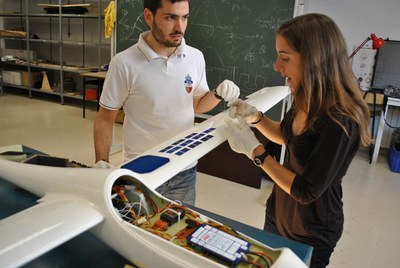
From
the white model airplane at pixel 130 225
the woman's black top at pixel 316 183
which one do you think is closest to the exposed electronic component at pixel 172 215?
the white model airplane at pixel 130 225

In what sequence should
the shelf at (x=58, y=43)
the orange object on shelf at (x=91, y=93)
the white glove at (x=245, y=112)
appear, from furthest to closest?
the shelf at (x=58, y=43) < the orange object on shelf at (x=91, y=93) < the white glove at (x=245, y=112)

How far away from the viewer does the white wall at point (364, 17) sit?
4.63m

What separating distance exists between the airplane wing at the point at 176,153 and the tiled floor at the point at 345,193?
57.4 inches

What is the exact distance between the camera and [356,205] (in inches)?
133

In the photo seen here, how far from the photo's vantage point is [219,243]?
947 mm

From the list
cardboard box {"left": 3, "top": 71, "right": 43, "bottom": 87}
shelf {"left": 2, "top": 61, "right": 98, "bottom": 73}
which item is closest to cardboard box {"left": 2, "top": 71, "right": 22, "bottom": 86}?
cardboard box {"left": 3, "top": 71, "right": 43, "bottom": 87}

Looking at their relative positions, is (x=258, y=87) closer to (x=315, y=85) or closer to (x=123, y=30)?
(x=123, y=30)

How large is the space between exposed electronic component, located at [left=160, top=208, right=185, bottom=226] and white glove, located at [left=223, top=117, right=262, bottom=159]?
58cm

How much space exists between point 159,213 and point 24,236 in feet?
1.32

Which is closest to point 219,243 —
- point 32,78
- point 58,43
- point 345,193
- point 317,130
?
point 317,130

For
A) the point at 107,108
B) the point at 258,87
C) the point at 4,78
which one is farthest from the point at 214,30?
the point at 4,78

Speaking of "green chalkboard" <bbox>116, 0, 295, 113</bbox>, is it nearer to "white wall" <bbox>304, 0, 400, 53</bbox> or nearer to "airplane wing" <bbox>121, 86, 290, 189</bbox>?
"airplane wing" <bbox>121, 86, 290, 189</bbox>

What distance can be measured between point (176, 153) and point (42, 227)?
2.10 feet

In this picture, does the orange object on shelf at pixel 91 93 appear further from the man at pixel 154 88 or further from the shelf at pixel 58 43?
the man at pixel 154 88
